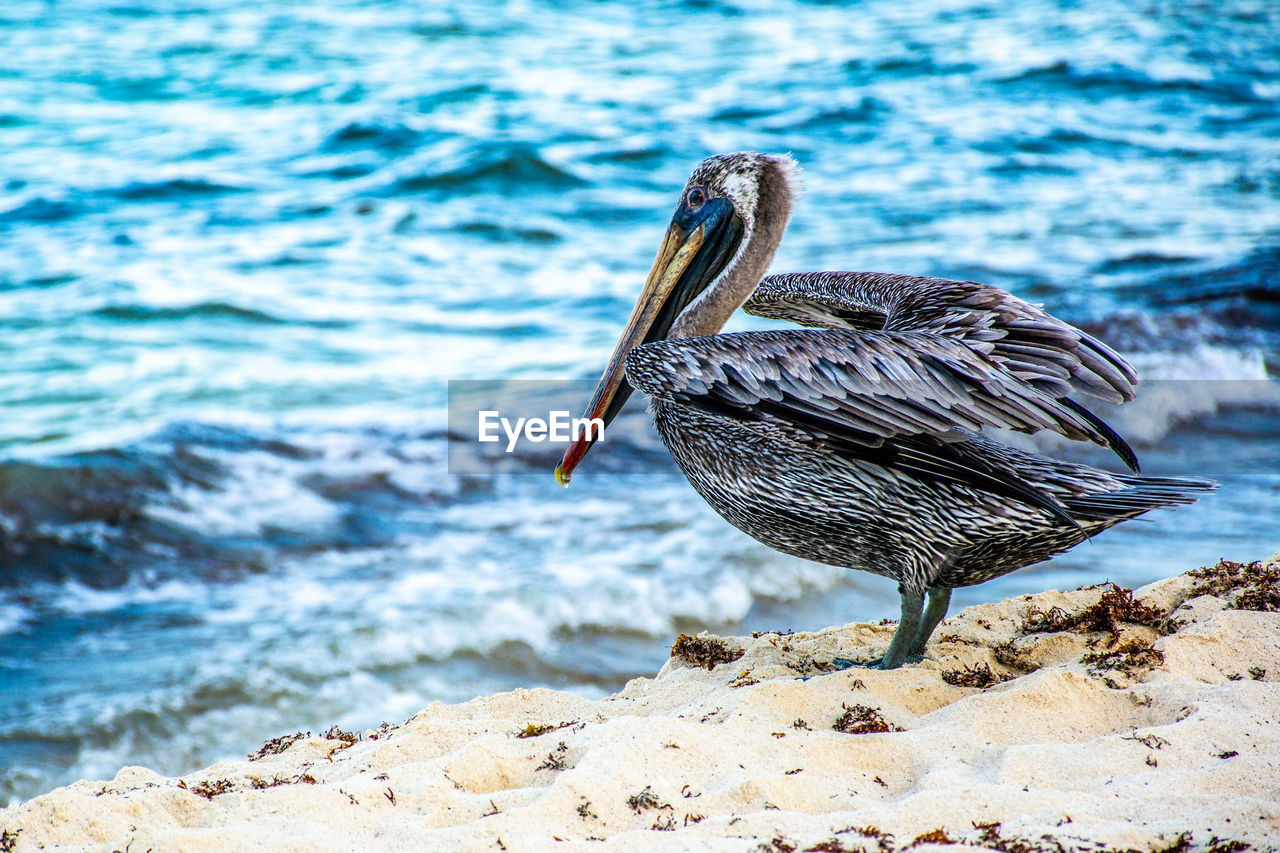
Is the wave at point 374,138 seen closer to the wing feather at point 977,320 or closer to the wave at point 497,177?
the wave at point 497,177

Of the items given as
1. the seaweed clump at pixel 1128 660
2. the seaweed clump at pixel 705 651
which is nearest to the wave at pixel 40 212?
the seaweed clump at pixel 705 651

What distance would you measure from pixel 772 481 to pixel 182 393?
710cm

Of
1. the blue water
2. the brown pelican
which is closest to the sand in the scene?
the brown pelican

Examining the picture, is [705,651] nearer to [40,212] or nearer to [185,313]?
[185,313]

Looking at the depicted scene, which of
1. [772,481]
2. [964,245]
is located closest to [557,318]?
[964,245]

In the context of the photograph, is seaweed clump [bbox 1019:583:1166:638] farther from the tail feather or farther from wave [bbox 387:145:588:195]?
wave [bbox 387:145:588:195]

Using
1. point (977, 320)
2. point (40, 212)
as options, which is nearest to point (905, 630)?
point (977, 320)

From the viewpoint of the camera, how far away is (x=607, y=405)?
422cm

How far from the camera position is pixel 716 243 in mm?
4387

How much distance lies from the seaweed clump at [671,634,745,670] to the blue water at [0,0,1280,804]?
52.9 inches

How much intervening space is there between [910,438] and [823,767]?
106cm

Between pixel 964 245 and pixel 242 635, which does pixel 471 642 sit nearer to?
pixel 242 635

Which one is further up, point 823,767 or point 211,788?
point 823,767

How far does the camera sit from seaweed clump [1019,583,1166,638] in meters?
3.90
